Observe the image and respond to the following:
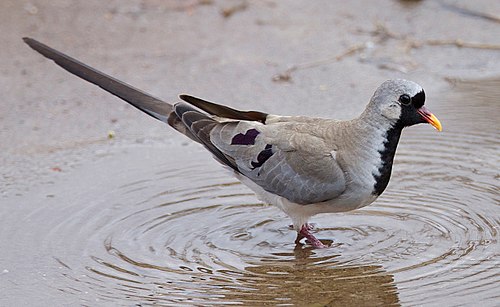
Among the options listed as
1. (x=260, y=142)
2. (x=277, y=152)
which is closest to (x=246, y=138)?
(x=260, y=142)

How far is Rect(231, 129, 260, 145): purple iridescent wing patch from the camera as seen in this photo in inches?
231

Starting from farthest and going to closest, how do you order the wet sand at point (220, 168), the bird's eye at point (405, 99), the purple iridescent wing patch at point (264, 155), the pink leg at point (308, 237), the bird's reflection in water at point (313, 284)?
the purple iridescent wing patch at point (264, 155) < the pink leg at point (308, 237) < the bird's eye at point (405, 99) < the wet sand at point (220, 168) < the bird's reflection in water at point (313, 284)

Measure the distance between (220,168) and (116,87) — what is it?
1051 millimetres

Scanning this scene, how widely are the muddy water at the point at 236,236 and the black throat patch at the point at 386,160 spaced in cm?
35

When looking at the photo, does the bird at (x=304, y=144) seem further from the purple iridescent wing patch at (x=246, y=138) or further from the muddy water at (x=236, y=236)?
the muddy water at (x=236, y=236)

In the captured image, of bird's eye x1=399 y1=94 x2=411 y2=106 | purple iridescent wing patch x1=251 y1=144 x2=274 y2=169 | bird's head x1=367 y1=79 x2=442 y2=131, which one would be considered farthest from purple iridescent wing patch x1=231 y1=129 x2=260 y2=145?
bird's eye x1=399 y1=94 x2=411 y2=106

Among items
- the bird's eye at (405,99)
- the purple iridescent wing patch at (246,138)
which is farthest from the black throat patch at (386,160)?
the purple iridescent wing patch at (246,138)

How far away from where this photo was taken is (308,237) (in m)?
5.62

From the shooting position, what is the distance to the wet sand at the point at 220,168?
5094 mm

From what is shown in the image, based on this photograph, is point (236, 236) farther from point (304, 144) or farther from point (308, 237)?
point (304, 144)

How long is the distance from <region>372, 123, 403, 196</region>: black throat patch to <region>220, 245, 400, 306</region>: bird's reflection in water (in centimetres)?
46

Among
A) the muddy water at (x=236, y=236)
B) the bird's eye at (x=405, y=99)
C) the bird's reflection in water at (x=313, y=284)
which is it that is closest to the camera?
the bird's reflection in water at (x=313, y=284)

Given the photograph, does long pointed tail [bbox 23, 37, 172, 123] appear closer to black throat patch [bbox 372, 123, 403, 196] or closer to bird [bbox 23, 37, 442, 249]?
bird [bbox 23, 37, 442, 249]

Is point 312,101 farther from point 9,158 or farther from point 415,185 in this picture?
point 9,158
